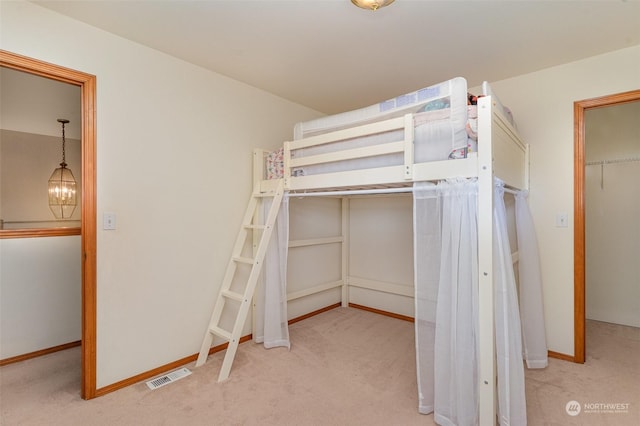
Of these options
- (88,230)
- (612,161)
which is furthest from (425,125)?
(612,161)

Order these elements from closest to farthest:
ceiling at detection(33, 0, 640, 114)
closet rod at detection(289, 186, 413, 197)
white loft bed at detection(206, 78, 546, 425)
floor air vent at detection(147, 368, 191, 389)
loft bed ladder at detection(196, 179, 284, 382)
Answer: white loft bed at detection(206, 78, 546, 425) < ceiling at detection(33, 0, 640, 114) < closet rod at detection(289, 186, 413, 197) < floor air vent at detection(147, 368, 191, 389) < loft bed ladder at detection(196, 179, 284, 382)

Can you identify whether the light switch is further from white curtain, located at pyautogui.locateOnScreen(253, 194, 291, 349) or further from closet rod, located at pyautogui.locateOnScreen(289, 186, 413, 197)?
closet rod, located at pyautogui.locateOnScreen(289, 186, 413, 197)

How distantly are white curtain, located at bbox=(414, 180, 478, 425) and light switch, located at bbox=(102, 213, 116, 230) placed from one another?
1.93m

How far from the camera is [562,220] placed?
2416 millimetres

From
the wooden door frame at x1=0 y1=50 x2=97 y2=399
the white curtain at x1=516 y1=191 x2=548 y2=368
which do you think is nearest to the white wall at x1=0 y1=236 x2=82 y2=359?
the wooden door frame at x1=0 y1=50 x2=97 y2=399

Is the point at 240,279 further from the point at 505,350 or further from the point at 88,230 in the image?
the point at 505,350

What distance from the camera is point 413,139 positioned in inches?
69.6

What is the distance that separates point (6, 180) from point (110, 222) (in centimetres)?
145

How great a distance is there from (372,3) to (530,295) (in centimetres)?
229

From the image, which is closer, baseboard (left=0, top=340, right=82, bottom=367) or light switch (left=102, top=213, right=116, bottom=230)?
light switch (left=102, top=213, right=116, bottom=230)

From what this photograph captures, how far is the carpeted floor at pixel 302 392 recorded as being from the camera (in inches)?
68.7

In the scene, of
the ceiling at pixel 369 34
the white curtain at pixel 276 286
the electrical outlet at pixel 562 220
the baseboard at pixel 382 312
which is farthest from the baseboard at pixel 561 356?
the ceiling at pixel 369 34

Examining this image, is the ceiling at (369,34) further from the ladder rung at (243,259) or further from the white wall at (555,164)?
the ladder rung at (243,259)

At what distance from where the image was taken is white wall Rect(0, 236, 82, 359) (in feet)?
7.84
